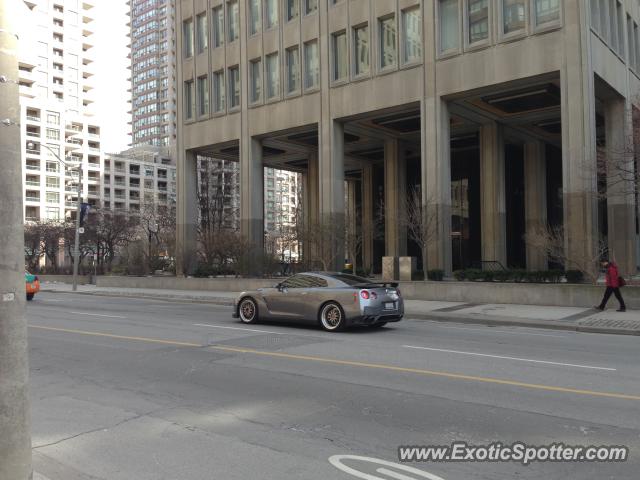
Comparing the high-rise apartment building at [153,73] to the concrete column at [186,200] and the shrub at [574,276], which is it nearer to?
the concrete column at [186,200]

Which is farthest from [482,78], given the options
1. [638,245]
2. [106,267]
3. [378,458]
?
[106,267]

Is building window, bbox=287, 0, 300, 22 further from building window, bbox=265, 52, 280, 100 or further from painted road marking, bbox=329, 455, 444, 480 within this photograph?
painted road marking, bbox=329, 455, 444, 480

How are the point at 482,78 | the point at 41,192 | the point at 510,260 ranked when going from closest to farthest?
the point at 482,78 < the point at 510,260 < the point at 41,192

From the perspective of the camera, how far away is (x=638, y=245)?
33812 mm

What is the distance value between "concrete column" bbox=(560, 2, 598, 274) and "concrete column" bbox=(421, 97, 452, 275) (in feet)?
18.6

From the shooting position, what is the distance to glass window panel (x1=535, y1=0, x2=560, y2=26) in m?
24.7

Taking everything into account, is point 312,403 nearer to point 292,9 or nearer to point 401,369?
point 401,369

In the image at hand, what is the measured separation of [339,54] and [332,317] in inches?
868

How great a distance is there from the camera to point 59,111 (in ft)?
354

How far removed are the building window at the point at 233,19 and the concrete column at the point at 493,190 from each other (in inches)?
662

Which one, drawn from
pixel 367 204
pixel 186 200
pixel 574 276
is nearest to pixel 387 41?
pixel 574 276

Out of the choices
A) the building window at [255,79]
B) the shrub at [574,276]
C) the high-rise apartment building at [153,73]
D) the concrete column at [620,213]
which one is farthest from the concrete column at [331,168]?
the high-rise apartment building at [153,73]

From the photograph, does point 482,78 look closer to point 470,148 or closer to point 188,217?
point 470,148

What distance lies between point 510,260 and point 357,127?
1571cm
